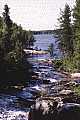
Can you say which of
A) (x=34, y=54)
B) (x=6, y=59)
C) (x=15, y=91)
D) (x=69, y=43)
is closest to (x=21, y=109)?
(x=15, y=91)

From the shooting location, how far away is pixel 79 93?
3759 centimetres

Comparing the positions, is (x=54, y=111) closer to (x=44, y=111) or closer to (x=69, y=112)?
(x=44, y=111)

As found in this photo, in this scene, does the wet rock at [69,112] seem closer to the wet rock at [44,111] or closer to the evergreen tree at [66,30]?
the wet rock at [44,111]

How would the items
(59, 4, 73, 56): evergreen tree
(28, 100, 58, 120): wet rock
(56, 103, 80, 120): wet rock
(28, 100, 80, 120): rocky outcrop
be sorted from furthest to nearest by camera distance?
(59, 4, 73, 56): evergreen tree → (28, 100, 58, 120): wet rock → (28, 100, 80, 120): rocky outcrop → (56, 103, 80, 120): wet rock

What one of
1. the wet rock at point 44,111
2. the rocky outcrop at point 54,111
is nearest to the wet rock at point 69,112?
the rocky outcrop at point 54,111

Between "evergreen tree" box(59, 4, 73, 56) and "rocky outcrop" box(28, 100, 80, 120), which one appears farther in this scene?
"evergreen tree" box(59, 4, 73, 56)

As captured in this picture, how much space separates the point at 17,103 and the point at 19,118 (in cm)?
723

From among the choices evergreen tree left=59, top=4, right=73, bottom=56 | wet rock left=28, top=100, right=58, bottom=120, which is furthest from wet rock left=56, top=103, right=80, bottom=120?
evergreen tree left=59, top=4, right=73, bottom=56

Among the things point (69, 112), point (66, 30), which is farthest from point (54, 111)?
point (66, 30)

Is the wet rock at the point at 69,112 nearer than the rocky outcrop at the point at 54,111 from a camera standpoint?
Yes

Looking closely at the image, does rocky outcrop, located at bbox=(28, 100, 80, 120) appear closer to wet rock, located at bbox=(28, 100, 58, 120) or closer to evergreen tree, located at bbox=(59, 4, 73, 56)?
wet rock, located at bbox=(28, 100, 58, 120)

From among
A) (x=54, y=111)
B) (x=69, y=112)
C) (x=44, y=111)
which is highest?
(x=69, y=112)

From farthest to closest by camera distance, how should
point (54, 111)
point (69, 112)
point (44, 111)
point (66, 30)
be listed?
point (66, 30)
point (44, 111)
point (54, 111)
point (69, 112)

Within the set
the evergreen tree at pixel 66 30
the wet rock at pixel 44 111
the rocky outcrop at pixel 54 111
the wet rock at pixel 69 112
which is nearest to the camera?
the wet rock at pixel 69 112
